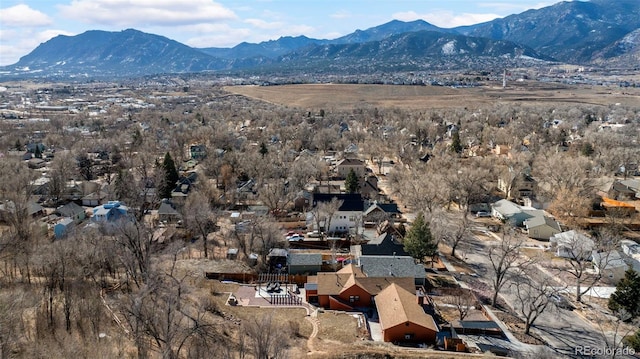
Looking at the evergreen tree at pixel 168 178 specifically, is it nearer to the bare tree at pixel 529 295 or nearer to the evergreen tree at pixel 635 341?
the bare tree at pixel 529 295

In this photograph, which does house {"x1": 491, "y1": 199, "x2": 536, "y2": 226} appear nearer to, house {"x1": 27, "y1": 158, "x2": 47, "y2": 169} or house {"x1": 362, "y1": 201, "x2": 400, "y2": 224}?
house {"x1": 362, "y1": 201, "x2": 400, "y2": 224}

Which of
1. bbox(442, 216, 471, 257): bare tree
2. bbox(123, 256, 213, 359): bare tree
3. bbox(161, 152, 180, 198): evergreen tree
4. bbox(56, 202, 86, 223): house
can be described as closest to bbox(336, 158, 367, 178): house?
bbox(442, 216, 471, 257): bare tree

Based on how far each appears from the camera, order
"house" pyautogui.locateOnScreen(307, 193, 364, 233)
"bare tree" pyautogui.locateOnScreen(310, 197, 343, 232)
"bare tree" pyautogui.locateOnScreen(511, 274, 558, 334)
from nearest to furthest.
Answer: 1. "bare tree" pyautogui.locateOnScreen(511, 274, 558, 334)
2. "bare tree" pyautogui.locateOnScreen(310, 197, 343, 232)
3. "house" pyautogui.locateOnScreen(307, 193, 364, 233)

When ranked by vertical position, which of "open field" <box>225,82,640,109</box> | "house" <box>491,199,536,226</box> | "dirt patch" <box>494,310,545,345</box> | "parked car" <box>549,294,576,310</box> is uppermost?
"open field" <box>225,82,640,109</box>

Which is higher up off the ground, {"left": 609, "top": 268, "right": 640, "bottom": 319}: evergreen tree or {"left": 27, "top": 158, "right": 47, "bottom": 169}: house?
{"left": 27, "top": 158, "right": 47, "bottom": 169}: house

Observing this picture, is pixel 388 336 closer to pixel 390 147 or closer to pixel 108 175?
pixel 108 175

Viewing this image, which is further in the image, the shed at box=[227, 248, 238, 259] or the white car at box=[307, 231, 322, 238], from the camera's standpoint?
the white car at box=[307, 231, 322, 238]
